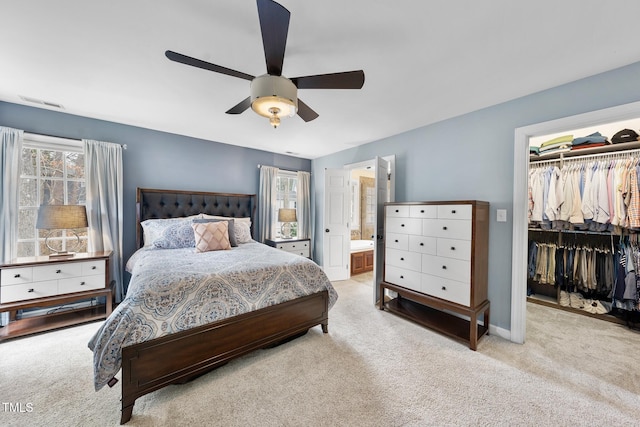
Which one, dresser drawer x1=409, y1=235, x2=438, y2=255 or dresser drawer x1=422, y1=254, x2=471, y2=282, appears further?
dresser drawer x1=409, y1=235, x2=438, y2=255

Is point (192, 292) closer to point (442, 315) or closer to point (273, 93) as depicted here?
point (273, 93)

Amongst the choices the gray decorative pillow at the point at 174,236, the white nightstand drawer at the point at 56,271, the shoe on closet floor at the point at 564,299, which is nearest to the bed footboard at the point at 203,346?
the gray decorative pillow at the point at 174,236

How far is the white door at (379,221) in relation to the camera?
317 cm

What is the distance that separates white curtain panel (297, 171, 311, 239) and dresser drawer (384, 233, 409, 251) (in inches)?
86.4

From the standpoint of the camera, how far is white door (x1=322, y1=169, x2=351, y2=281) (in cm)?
433

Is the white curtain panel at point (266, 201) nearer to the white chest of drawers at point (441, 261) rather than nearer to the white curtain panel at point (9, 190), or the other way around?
the white chest of drawers at point (441, 261)

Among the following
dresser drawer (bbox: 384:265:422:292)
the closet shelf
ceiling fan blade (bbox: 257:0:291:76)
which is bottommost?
dresser drawer (bbox: 384:265:422:292)

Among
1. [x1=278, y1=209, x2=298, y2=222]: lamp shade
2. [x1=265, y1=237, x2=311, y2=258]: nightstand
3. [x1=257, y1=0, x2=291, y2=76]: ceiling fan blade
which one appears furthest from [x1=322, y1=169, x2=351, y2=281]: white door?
[x1=257, y1=0, x2=291, y2=76]: ceiling fan blade

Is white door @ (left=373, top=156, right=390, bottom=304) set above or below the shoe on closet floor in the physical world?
above

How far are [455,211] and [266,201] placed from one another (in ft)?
10.4

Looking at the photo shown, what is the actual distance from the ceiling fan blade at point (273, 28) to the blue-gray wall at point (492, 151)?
180 centimetres

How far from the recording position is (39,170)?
9.25 feet

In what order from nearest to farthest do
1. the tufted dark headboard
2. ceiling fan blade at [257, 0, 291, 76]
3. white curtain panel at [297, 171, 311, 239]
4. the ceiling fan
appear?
ceiling fan blade at [257, 0, 291, 76], the ceiling fan, the tufted dark headboard, white curtain panel at [297, 171, 311, 239]

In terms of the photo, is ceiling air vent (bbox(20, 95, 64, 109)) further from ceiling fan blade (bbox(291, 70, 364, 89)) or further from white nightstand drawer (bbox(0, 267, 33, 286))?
ceiling fan blade (bbox(291, 70, 364, 89))
